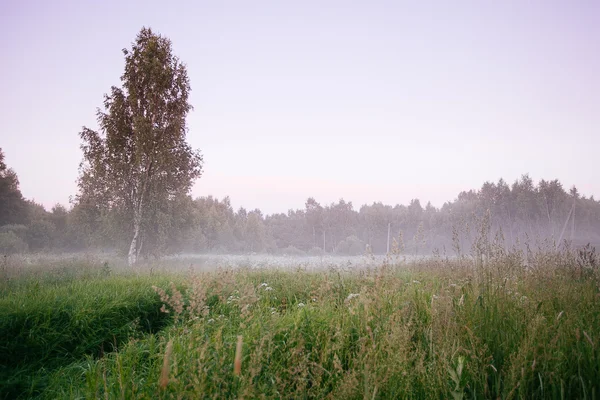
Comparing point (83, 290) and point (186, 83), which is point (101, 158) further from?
point (83, 290)

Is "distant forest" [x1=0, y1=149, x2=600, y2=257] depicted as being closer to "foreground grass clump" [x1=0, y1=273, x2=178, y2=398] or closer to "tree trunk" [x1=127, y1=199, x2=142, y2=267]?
"tree trunk" [x1=127, y1=199, x2=142, y2=267]

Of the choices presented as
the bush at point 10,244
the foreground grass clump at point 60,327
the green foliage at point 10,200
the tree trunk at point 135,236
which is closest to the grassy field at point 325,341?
the foreground grass clump at point 60,327

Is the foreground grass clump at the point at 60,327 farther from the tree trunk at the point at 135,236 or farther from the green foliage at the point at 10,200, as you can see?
the green foliage at the point at 10,200

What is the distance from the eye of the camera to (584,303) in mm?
3637

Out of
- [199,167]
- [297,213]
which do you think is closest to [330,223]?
[297,213]

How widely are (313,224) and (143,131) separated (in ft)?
169

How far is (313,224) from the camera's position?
210ft

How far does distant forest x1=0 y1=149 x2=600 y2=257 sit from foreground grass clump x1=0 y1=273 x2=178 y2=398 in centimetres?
413

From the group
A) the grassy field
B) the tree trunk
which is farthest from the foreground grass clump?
the tree trunk

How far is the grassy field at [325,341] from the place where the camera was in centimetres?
212

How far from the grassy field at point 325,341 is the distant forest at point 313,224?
1.01 m

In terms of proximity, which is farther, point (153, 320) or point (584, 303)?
point (153, 320)

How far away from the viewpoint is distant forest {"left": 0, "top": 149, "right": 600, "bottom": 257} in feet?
59.2

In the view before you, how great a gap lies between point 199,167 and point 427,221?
50.6 meters
